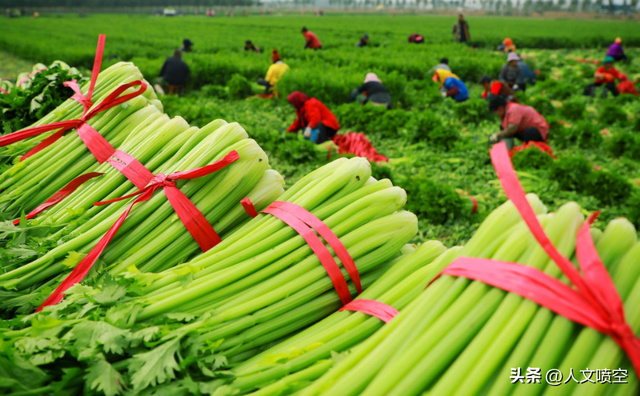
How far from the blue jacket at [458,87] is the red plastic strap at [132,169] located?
511 inches

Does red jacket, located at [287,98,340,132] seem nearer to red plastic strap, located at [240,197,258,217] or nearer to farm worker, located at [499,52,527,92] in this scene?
red plastic strap, located at [240,197,258,217]

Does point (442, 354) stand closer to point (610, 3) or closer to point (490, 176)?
point (490, 176)

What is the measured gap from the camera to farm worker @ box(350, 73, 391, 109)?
12.2 meters

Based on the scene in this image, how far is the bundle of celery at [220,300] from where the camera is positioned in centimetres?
124

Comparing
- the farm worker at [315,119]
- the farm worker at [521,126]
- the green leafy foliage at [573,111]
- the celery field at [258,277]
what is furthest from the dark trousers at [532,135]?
the celery field at [258,277]

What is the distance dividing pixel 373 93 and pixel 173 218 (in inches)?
440

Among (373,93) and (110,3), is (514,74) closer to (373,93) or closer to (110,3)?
(373,93)

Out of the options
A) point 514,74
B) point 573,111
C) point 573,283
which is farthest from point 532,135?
point 573,283

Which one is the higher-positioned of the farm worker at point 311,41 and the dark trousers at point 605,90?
the farm worker at point 311,41

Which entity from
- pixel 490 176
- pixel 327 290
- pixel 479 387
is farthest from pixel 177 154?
pixel 490 176

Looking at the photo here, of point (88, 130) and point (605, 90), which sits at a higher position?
point (88, 130)

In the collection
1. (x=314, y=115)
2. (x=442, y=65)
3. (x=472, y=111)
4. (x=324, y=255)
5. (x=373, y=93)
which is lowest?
(x=472, y=111)

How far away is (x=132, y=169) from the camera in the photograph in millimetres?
2117

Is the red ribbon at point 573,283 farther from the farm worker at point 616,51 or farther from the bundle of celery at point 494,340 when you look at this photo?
the farm worker at point 616,51
